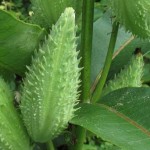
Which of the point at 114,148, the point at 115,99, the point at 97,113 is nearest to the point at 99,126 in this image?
the point at 97,113

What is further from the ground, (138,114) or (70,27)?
(70,27)

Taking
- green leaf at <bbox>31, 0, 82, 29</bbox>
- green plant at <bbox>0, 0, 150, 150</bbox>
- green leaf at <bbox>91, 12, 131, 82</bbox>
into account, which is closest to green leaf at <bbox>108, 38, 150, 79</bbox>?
green leaf at <bbox>91, 12, 131, 82</bbox>

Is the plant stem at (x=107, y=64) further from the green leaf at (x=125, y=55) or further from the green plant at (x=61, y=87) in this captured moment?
the green leaf at (x=125, y=55)

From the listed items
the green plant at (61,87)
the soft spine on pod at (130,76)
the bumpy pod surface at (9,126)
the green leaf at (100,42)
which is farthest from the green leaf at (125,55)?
the bumpy pod surface at (9,126)

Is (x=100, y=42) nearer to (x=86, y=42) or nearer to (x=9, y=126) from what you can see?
(x=86, y=42)

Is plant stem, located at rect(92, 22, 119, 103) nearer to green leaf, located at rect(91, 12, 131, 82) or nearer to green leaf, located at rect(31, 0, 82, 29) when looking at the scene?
green leaf, located at rect(31, 0, 82, 29)

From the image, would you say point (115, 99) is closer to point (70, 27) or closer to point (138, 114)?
point (138, 114)

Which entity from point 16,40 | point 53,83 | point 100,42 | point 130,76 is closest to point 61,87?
point 53,83
